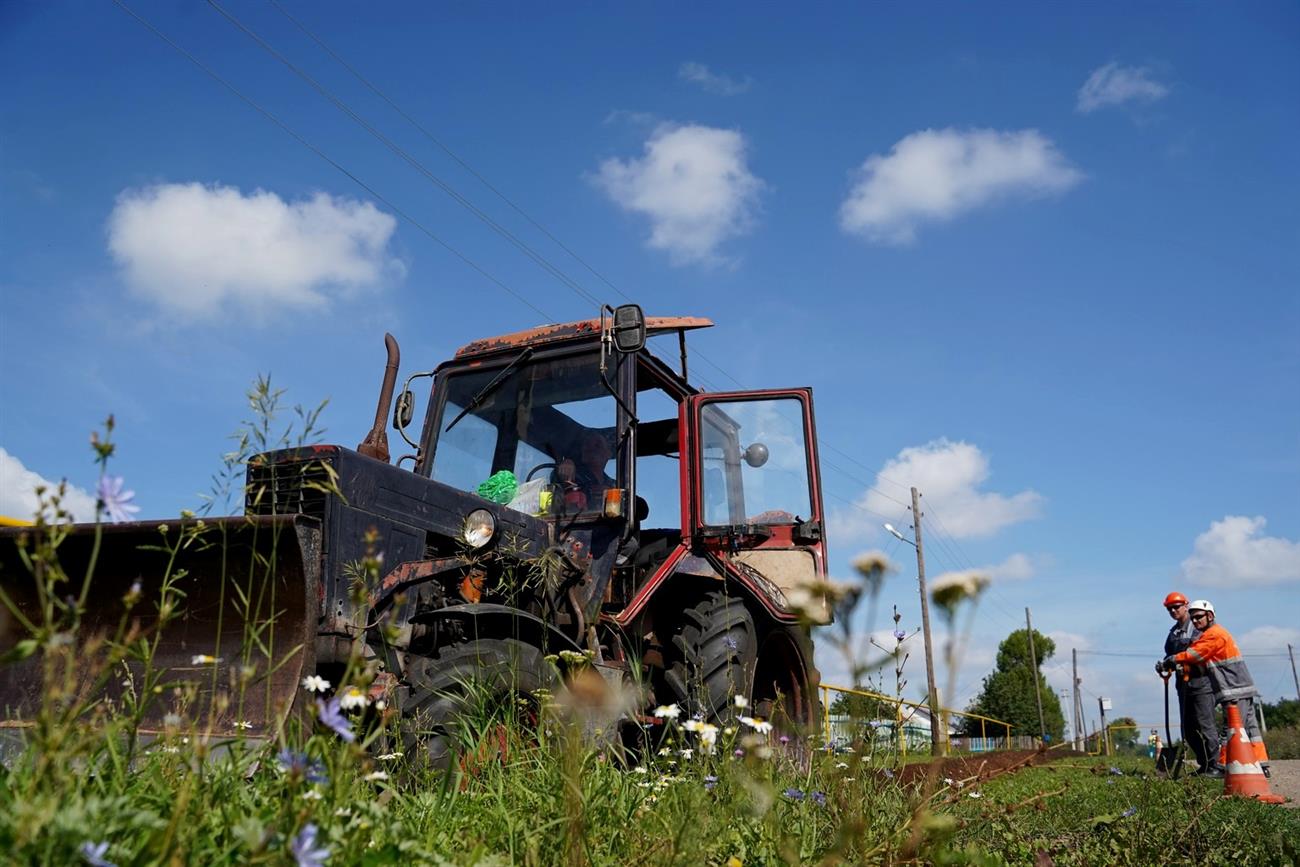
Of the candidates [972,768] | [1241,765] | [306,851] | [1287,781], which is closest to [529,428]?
[972,768]

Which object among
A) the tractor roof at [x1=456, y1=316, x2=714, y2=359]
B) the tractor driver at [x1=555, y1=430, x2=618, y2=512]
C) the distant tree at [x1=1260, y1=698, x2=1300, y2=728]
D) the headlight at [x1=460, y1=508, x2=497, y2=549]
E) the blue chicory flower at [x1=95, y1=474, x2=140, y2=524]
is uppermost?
the tractor roof at [x1=456, y1=316, x2=714, y2=359]

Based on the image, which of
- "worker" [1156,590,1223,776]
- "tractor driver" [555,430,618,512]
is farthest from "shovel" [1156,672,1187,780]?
"tractor driver" [555,430,618,512]

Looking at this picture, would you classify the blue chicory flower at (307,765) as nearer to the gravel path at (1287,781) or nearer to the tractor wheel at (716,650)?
the tractor wheel at (716,650)

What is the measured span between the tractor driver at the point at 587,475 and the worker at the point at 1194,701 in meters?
5.77

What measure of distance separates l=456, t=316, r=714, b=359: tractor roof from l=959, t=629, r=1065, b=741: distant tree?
41.9 metres

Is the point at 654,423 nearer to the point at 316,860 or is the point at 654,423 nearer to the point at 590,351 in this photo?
the point at 590,351

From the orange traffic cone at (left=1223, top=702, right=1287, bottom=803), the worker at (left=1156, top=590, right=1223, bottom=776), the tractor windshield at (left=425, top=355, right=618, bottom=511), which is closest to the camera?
the tractor windshield at (left=425, top=355, right=618, bottom=511)

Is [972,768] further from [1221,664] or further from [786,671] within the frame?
[1221,664]

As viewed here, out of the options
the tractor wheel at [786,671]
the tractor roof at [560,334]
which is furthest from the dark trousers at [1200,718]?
the tractor roof at [560,334]

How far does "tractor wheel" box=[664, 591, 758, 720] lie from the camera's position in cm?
484

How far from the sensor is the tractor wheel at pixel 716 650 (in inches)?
191

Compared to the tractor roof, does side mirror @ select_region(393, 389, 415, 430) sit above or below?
below

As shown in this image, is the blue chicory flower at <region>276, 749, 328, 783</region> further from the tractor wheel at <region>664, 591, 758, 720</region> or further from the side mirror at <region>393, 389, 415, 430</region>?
the side mirror at <region>393, 389, 415, 430</region>

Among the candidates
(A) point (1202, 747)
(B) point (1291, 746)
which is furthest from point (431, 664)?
(B) point (1291, 746)
